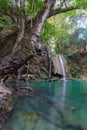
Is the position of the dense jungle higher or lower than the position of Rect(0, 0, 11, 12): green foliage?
lower

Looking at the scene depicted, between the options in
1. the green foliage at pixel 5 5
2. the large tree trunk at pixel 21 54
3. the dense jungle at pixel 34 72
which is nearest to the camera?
the dense jungle at pixel 34 72

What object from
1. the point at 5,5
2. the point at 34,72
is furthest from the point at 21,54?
the point at 34,72

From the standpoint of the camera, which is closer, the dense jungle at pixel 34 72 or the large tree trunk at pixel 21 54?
the dense jungle at pixel 34 72

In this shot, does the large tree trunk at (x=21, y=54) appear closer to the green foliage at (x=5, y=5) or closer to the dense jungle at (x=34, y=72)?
the dense jungle at (x=34, y=72)

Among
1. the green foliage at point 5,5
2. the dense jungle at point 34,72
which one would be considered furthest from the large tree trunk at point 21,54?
the green foliage at point 5,5

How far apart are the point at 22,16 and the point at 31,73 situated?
10214mm

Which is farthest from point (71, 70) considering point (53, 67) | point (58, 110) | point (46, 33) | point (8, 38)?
point (58, 110)

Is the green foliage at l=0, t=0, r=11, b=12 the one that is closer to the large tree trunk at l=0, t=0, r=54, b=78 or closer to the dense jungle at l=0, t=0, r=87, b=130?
the dense jungle at l=0, t=0, r=87, b=130

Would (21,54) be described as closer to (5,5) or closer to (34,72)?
(5,5)

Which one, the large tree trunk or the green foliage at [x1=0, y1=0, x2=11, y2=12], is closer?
the large tree trunk

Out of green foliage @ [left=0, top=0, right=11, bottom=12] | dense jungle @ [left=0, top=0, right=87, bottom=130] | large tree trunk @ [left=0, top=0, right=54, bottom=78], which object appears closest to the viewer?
dense jungle @ [left=0, top=0, right=87, bottom=130]

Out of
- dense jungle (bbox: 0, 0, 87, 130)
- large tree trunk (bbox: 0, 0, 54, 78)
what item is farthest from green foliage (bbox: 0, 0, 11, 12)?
large tree trunk (bbox: 0, 0, 54, 78)

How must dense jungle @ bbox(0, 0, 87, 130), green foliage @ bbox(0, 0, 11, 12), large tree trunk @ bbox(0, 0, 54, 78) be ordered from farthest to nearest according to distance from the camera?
green foliage @ bbox(0, 0, 11, 12), large tree trunk @ bbox(0, 0, 54, 78), dense jungle @ bbox(0, 0, 87, 130)

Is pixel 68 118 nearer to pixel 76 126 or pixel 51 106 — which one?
pixel 76 126
